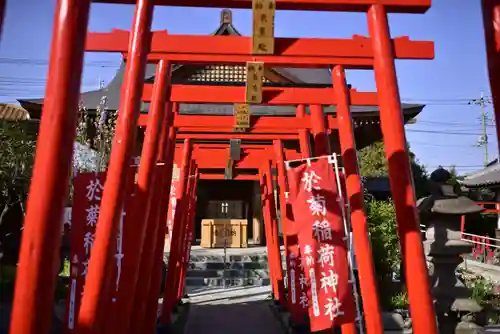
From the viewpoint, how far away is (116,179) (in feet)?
12.0

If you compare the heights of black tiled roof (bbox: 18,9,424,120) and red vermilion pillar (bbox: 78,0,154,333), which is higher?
black tiled roof (bbox: 18,9,424,120)

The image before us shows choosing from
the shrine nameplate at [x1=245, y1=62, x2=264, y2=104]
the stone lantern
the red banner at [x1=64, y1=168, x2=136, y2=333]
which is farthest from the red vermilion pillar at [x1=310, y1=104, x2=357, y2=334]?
the red banner at [x1=64, y1=168, x2=136, y2=333]

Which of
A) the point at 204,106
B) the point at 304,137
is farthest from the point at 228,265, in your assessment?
the point at 304,137

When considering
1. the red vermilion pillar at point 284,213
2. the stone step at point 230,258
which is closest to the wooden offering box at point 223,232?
the stone step at point 230,258

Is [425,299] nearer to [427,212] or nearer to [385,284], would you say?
[427,212]

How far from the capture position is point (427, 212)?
17.6 feet

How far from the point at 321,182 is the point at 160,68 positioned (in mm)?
2297

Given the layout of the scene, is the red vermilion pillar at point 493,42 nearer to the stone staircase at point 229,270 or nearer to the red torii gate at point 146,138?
the red torii gate at point 146,138

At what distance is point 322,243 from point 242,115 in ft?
11.1

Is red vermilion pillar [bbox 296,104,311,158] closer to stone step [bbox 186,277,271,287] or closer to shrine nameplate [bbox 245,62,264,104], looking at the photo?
shrine nameplate [bbox 245,62,264,104]

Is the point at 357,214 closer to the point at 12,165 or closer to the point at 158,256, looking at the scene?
the point at 158,256

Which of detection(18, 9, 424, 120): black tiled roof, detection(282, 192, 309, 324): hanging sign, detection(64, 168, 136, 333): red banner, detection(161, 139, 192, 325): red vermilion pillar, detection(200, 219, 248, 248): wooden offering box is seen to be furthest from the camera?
detection(200, 219, 248, 248): wooden offering box

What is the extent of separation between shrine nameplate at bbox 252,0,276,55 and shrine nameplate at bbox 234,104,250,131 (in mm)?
2963

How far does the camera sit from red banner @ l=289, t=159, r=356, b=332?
15.6 ft
